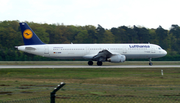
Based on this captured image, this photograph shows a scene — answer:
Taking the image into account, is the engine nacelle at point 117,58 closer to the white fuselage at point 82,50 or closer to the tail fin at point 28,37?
the white fuselage at point 82,50

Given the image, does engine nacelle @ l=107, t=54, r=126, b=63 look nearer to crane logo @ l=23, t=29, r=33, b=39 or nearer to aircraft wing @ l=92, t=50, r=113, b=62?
aircraft wing @ l=92, t=50, r=113, b=62

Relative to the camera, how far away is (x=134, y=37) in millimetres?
100188

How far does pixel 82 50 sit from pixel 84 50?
359 millimetres

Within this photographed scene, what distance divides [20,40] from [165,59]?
153ft

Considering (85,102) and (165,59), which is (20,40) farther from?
(85,102)

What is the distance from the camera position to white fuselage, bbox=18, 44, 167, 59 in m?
41.4

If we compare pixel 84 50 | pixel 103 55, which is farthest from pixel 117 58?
pixel 84 50

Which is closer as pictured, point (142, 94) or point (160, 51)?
point (142, 94)

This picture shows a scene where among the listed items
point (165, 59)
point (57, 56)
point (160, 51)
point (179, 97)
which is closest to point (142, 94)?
point (179, 97)

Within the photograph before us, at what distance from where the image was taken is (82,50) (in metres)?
42.1

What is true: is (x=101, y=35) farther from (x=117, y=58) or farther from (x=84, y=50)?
(x=117, y=58)

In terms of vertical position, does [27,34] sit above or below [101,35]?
below

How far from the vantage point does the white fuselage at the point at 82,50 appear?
4138 centimetres

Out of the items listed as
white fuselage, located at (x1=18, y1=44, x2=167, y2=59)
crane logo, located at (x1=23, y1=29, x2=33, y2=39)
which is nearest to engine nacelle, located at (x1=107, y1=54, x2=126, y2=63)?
white fuselage, located at (x1=18, y1=44, x2=167, y2=59)
